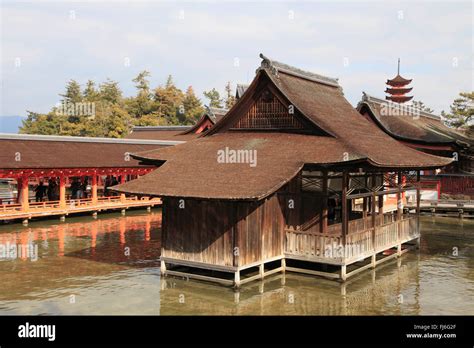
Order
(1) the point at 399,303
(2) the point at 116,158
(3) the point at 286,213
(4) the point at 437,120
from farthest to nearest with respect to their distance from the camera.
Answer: (4) the point at 437,120
(2) the point at 116,158
(3) the point at 286,213
(1) the point at 399,303

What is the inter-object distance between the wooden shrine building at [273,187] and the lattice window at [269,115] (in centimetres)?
4

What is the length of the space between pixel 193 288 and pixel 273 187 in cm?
484

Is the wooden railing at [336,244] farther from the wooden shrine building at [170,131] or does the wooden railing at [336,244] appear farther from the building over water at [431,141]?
the wooden shrine building at [170,131]

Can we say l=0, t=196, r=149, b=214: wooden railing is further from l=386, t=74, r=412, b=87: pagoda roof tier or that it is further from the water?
l=386, t=74, r=412, b=87: pagoda roof tier

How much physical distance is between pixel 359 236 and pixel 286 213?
295cm

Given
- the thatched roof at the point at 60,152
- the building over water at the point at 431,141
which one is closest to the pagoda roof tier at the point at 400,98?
the building over water at the point at 431,141

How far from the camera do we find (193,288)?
19.1 meters

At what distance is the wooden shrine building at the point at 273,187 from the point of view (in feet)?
61.6

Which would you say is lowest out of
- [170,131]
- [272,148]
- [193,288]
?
[193,288]

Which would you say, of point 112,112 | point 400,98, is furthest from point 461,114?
point 112,112

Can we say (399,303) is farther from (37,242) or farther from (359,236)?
(37,242)

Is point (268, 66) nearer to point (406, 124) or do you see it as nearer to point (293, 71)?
point (293, 71)

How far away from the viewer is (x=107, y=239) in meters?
28.7
